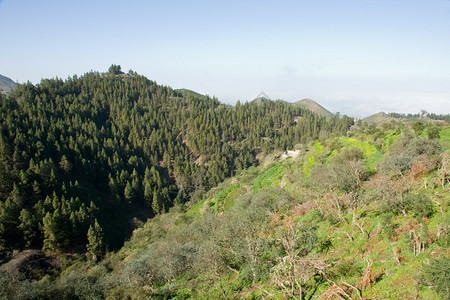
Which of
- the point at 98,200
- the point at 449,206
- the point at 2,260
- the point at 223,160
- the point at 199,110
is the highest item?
the point at 199,110

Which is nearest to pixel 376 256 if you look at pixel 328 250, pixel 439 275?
pixel 328 250

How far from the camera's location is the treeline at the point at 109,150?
5325 cm

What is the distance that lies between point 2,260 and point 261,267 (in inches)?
2148

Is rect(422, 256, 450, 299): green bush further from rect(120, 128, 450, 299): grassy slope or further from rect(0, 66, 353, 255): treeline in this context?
rect(0, 66, 353, 255): treeline

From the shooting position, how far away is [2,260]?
4522 centimetres

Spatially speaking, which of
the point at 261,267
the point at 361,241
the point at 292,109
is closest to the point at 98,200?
the point at 261,267

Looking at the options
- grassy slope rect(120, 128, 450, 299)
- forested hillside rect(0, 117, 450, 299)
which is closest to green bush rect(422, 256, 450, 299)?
forested hillside rect(0, 117, 450, 299)

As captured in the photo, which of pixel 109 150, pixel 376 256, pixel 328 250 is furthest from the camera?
pixel 109 150

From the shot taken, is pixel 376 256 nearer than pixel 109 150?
Yes

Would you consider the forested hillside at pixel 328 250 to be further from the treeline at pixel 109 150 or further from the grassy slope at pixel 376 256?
the treeline at pixel 109 150

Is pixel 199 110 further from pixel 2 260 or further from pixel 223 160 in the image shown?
pixel 2 260

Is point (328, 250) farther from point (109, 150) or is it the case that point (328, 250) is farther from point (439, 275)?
point (109, 150)

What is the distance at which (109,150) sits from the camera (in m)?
93.9

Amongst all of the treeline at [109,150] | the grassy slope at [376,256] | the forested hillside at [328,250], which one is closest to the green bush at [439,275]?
the forested hillside at [328,250]
